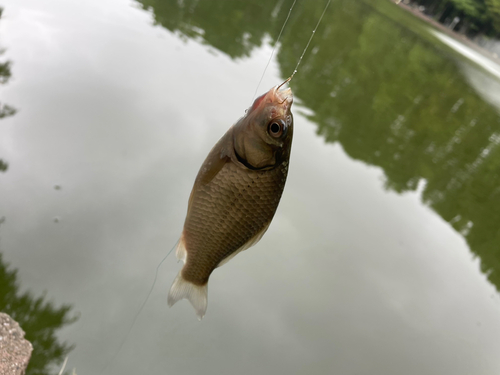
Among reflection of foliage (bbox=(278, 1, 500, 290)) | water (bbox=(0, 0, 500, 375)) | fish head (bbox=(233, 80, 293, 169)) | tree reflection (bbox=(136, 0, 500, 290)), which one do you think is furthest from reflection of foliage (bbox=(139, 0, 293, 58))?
fish head (bbox=(233, 80, 293, 169))

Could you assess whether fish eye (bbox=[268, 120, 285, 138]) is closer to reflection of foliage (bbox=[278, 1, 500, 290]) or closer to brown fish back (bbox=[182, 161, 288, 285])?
brown fish back (bbox=[182, 161, 288, 285])

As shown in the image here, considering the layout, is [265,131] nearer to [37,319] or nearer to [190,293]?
[190,293]

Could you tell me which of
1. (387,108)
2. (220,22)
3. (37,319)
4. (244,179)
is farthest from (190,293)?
(220,22)

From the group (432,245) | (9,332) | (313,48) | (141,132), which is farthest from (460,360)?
(313,48)

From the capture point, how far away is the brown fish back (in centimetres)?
122

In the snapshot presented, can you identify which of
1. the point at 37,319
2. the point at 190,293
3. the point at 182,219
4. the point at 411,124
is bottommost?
the point at 37,319

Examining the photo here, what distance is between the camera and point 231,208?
4.10 feet

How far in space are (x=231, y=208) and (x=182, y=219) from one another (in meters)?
1.73

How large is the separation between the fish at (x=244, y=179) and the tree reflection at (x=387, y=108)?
11.9 feet

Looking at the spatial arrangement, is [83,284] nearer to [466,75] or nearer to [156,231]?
[156,231]

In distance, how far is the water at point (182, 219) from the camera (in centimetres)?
230

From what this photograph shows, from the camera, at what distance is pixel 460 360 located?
289 centimetres

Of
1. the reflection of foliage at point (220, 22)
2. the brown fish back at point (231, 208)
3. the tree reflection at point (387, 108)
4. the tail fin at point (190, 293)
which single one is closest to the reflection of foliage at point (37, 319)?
the tail fin at point (190, 293)

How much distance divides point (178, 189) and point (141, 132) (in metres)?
0.81
